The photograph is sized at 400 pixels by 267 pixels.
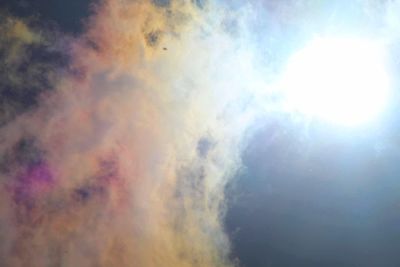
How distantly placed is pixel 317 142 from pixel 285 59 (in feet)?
11.8

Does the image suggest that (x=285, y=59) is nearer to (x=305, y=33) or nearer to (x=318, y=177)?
(x=305, y=33)

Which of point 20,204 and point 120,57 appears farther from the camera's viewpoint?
point 120,57

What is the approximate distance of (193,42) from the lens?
14.2 metres

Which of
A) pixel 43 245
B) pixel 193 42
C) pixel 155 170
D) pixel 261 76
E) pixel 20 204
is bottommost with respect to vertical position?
pixel 43 245

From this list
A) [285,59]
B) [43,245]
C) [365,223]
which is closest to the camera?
[43,245]

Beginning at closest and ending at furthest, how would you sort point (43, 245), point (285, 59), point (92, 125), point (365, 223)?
point (43, 245) < point (92, 125) < point (285, 59) < point (365, 223)

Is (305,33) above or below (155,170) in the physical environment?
above

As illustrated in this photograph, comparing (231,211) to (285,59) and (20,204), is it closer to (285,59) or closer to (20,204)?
(285,59)

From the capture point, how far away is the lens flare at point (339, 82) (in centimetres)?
1455

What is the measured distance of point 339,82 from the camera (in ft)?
49.0

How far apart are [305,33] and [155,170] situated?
766 cm

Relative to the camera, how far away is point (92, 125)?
13508 millimetres

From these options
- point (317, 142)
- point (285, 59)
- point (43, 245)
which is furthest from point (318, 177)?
point (43, 245)

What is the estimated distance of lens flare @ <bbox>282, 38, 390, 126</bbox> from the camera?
14555mm
